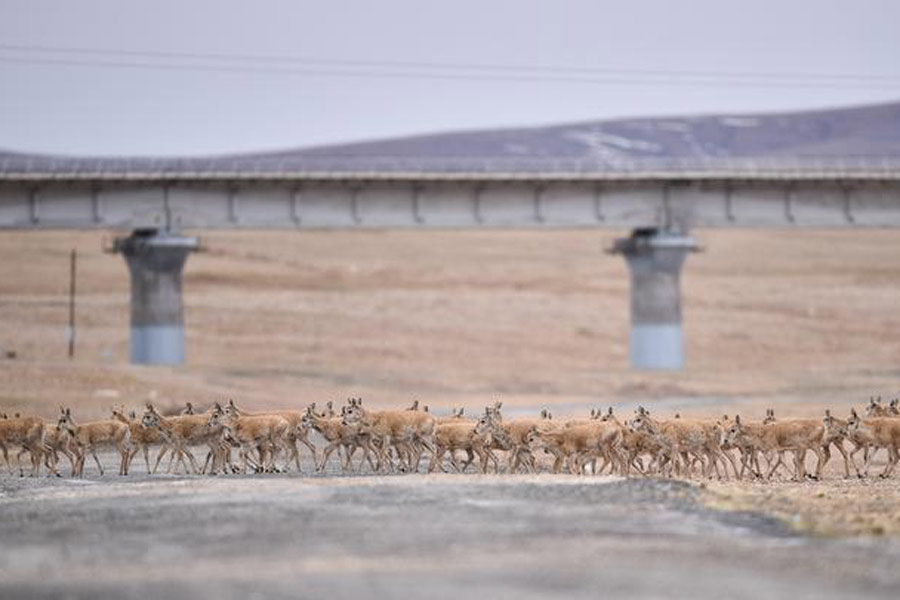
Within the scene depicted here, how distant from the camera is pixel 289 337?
96.1 metres

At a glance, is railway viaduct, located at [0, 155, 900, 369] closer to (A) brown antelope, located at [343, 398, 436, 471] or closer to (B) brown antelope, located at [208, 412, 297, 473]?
(B) brown antelope, located at [208, 412, 297, 473]

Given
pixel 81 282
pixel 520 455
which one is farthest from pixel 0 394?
pixel 81 282

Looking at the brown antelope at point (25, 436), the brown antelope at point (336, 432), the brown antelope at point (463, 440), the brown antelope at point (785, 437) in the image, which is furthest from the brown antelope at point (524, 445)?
the brown antelope at point (25, 436)

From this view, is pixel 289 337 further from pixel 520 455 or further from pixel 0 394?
pixel 520 455

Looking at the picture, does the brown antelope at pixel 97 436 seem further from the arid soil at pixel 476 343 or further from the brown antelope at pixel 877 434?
the brown antelope at pixel 877 434

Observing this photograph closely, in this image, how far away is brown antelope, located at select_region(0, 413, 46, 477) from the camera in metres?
31.2

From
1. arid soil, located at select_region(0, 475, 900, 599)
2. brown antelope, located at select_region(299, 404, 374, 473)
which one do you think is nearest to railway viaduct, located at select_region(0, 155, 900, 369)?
brown antelope, located at select_region(299, 404, 374, 473)

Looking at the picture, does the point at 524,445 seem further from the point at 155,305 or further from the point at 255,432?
the point at 155,305

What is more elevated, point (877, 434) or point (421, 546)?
point (877, 434)

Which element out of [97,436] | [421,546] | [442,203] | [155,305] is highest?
[442,203]

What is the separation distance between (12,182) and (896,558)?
5621cm

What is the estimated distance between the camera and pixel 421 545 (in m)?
19.0

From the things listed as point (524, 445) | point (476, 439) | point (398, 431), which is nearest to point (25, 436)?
point (398, 431)

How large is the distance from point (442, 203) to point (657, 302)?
917cm
